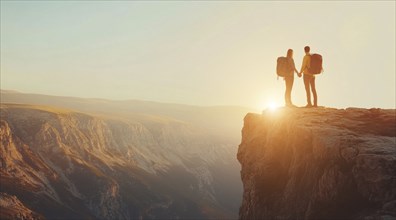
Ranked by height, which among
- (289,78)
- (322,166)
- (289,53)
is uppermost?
(289,53)

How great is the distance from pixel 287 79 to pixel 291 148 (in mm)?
6405

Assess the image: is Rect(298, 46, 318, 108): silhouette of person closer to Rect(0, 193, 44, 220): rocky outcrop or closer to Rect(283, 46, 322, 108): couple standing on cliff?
Rect(283, 46, 322, 108): couple standing on cliff

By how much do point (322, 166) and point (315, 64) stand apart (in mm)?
8243

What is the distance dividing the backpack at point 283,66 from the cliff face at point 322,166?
232cm

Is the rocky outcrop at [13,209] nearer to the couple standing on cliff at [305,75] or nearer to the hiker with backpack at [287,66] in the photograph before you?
the couple standing on cliff at [305,75]

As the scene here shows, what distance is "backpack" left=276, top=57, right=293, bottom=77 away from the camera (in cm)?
2066

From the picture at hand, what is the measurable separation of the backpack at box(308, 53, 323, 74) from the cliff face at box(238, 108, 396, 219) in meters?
2.31

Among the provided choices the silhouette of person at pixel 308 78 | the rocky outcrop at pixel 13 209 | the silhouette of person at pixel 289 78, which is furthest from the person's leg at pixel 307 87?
the rocky outcrop at pixel 13 209

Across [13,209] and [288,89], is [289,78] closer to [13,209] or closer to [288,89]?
[288,89]

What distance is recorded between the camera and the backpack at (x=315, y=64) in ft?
63.8

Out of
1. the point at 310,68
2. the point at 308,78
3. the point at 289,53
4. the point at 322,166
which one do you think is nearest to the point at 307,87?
the point at 308,78

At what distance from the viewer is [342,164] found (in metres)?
11.6

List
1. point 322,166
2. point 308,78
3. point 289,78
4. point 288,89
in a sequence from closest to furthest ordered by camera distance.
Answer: point 322,166
point 308,78
point 289,78
point 288,89

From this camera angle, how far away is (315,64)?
64.0 feet
